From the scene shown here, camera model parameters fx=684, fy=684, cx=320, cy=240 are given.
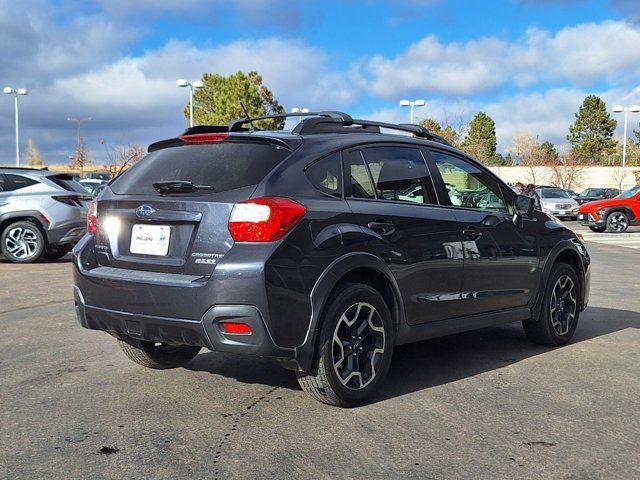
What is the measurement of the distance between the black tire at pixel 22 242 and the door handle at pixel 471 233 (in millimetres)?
9304

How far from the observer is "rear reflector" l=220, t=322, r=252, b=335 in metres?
3.77

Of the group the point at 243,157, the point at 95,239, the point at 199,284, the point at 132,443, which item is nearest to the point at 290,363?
the point at 199,284

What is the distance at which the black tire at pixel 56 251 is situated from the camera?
12811mm

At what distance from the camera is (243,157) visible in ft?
13.7

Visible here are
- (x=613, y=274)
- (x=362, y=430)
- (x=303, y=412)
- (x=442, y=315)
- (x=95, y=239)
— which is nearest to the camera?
(x=362, y=430)

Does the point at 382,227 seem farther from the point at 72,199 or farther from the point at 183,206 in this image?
the point at 72,199

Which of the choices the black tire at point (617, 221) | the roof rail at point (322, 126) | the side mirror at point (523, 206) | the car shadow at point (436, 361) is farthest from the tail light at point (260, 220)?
the black tire at point (617, 221)

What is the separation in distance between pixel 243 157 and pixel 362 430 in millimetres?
1756

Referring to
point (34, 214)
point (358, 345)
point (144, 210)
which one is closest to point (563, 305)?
point (358, 345)

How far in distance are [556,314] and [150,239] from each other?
12.3ft

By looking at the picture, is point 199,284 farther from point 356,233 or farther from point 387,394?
point 387,394

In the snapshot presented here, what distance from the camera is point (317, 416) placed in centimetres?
407

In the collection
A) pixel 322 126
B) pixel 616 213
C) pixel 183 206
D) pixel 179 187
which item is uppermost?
pixel 322 126

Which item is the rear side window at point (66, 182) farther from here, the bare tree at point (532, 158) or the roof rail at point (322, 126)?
the bare tree at point (532, 158)
